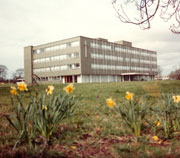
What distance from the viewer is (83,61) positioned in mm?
56938

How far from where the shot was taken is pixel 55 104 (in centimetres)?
307

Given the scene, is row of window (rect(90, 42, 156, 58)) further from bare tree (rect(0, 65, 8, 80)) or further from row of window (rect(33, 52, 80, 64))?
bare tree (rect(0, 65, 8, 80))

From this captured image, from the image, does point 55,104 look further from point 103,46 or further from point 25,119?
point 103,46

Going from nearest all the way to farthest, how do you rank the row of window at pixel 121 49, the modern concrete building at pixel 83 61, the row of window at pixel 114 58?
the modern concrete building at pixel 83 61
the row of window at pixel 114 58
the row of window at pixel 121 49

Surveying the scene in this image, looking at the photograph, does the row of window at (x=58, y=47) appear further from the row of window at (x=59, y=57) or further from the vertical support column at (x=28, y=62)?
the row of window at (x=59, y=57)

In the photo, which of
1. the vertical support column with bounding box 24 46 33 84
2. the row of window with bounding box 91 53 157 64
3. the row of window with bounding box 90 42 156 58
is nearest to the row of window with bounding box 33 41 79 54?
the vertical support column with bounding box 24 46 33 84

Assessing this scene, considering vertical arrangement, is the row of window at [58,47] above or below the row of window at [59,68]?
above

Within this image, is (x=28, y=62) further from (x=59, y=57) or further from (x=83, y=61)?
(x=83, y=61)

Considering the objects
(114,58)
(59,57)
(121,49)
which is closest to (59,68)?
(59,57)

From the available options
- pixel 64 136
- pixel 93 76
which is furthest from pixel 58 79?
pixel 64 136

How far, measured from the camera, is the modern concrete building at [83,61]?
5772 cm

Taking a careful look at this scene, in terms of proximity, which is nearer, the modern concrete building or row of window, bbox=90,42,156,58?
the modern concrete building

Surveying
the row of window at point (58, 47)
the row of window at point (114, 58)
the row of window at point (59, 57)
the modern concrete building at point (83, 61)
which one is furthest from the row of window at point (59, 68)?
the row of window at point (114, 58)

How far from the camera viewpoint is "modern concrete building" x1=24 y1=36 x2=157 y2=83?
2272 inches
